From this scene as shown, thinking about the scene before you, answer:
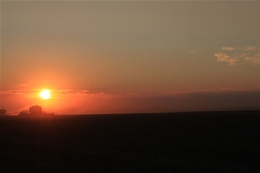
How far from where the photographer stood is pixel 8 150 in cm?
3406

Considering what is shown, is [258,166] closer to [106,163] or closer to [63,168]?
[106,163]

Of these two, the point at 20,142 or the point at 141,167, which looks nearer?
the point at 141,167

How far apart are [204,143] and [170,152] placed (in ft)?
23.1

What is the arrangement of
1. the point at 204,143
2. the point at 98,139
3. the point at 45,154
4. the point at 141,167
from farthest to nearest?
the point at 98,139 < the point at 204,143 < the point at 45,154 < the point at 141,167

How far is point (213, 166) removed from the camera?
87.7 feet

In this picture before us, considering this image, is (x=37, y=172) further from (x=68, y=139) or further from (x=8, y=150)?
(x=68, y=139)

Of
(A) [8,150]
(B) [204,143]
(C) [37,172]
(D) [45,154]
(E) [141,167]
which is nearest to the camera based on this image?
(C) [37,172]

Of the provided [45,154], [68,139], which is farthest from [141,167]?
[68,139]

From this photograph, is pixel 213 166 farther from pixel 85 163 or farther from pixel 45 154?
pixel 45 154

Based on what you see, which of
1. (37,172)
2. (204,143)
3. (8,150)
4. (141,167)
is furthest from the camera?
(204,143)

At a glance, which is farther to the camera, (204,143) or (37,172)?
(204,143)

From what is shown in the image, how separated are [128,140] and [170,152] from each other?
8.79 m

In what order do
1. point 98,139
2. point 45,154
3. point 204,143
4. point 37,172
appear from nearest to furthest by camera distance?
1. point 37,172
2. point 45,154
3. point 204,143
4. point 98,139

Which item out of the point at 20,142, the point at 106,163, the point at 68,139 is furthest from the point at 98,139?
the point at 106,163
